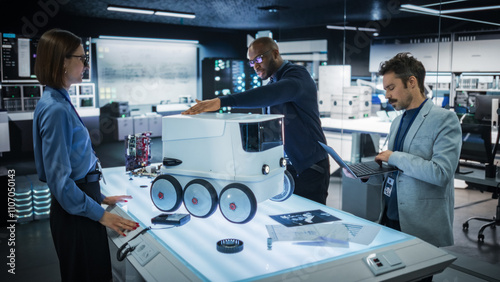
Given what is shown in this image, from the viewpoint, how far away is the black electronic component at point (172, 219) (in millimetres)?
1790

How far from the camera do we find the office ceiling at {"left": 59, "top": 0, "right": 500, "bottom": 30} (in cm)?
691

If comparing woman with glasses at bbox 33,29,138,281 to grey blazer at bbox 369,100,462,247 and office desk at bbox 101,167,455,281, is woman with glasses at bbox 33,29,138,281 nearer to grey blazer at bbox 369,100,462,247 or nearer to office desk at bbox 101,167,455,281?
office desk at bbox 101,167,455,281

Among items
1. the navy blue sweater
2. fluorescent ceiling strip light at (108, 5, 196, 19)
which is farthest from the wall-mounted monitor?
the navy blue sweater

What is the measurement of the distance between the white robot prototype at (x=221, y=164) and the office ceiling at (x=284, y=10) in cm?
489

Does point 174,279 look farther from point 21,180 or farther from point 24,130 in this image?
point 24,130

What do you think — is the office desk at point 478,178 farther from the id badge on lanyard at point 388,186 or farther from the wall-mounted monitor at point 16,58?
the wall-mounted monitor at point 16,58

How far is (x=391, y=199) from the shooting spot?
2.00 meters

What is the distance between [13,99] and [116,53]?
2804mm

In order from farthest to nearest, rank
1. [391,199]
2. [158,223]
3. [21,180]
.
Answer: [21,180], [391,199], [158,223]

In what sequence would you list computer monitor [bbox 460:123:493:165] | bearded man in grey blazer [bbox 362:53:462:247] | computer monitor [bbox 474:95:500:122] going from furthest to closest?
1. computer monitor [bbox 474:95:500:122]
2. computer monitor [bbox 460:123:493:165]
3. bearded man in grey blazer [bbox 362:53:462:247]

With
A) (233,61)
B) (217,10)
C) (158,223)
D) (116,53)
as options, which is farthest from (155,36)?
(158,223)

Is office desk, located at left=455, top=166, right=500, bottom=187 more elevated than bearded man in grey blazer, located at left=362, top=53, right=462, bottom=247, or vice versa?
bearded man in grey blazer, located at left=362, top=53, right=462, bottom=247

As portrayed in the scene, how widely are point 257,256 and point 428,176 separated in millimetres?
808

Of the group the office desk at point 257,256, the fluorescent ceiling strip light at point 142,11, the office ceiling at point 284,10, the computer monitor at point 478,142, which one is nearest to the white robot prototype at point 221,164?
the office desk at point 257,256
